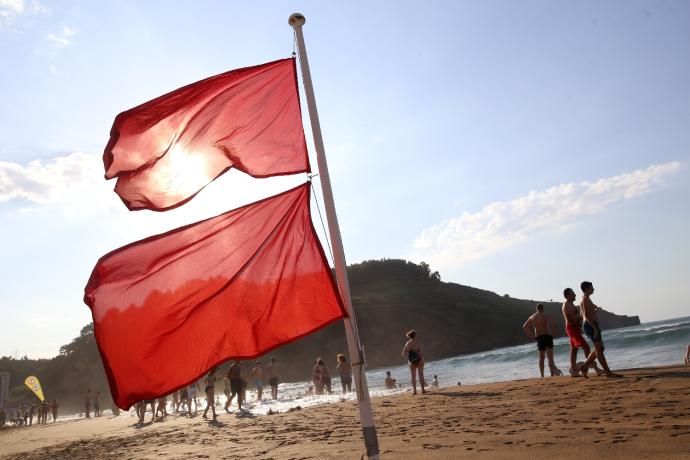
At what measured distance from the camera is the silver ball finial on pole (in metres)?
5.59

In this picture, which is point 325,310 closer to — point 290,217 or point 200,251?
point 290,217

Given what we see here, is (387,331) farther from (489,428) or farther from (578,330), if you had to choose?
(489,428)

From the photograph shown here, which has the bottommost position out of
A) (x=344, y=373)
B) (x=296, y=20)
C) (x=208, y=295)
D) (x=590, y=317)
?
(x=344, y=373)

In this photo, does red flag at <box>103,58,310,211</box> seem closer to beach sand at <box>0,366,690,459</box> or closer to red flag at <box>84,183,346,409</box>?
red flag at <box>84,183,346,409</box>

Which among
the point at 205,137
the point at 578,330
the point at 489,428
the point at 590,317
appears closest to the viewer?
the point at 205,137

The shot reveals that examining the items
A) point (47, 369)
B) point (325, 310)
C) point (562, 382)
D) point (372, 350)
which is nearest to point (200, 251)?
point (325, 310)

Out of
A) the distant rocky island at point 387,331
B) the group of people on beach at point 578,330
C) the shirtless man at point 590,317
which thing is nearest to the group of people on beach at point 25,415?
the group of people on beach at point 578,330

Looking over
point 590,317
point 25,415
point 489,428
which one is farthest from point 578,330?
point 25,415

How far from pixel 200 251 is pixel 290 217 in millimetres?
898

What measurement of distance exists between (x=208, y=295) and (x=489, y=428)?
477 centimetres

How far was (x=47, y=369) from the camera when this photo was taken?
89625mm

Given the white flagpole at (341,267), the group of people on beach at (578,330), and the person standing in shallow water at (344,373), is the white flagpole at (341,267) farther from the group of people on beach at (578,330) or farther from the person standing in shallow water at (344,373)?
the person standing in shallow water at (344,373)

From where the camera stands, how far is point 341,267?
199 inches

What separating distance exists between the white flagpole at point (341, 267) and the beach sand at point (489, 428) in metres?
1.95
